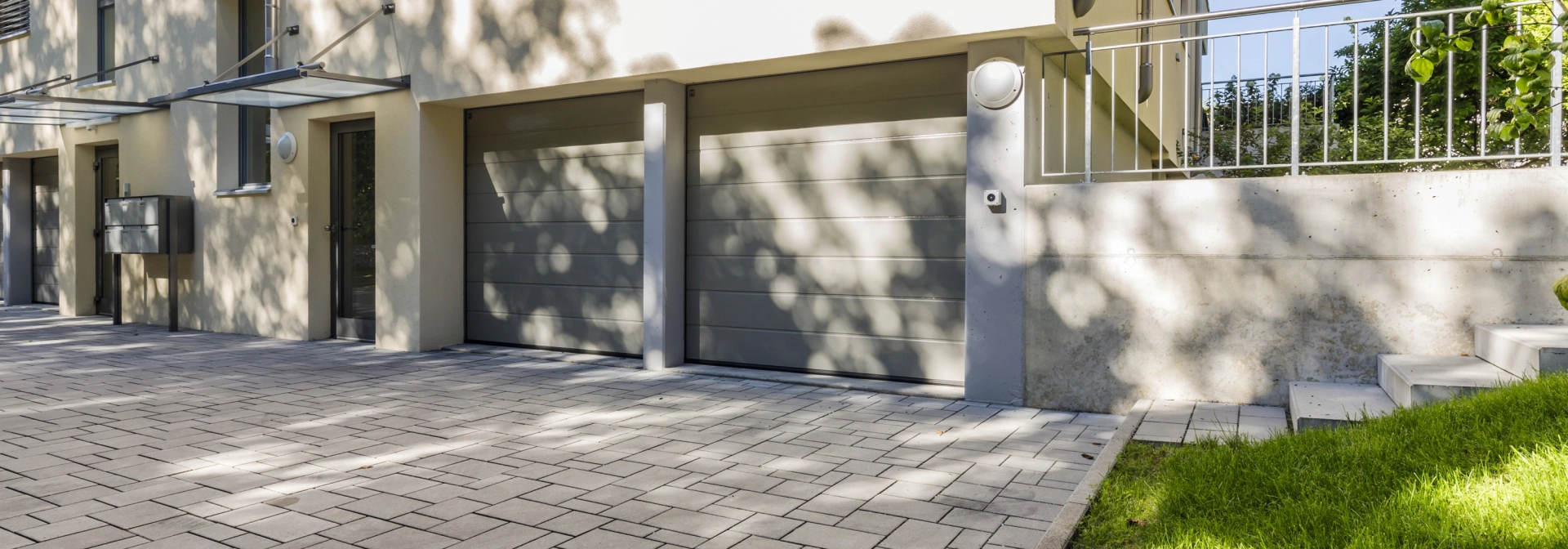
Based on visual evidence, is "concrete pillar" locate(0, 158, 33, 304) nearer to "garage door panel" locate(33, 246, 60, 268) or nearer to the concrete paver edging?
"garage door panel" locate(33, 246, 60, 268)

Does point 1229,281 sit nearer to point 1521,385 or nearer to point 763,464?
point 1521,385

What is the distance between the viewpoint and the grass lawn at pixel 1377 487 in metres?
2.91

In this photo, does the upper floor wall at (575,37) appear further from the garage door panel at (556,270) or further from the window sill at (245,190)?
the garage door panel at (556,270)

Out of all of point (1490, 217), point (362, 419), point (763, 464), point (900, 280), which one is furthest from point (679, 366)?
point (1490, 217)

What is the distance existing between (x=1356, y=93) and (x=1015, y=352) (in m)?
2.42

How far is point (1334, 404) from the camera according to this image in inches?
197

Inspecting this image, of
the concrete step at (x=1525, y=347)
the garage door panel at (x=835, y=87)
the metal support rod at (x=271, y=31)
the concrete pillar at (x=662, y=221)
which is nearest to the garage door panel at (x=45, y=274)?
the metal support rod at (x=271, y=31)

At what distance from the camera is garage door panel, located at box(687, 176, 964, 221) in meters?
7.12

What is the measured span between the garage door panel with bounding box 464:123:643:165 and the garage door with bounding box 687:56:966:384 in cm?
65

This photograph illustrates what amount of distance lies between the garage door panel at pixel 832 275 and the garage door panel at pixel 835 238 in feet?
0.19

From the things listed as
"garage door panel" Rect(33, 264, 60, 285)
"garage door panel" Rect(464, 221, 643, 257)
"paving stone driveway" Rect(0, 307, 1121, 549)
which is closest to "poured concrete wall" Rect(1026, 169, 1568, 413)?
"paving stone driveway" Rect(0, 307, 1121, 549)

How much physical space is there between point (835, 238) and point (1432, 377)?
3.95m

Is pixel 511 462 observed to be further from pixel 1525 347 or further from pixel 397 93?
pixel 397 93

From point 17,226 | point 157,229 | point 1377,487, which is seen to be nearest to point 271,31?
point 157,229
